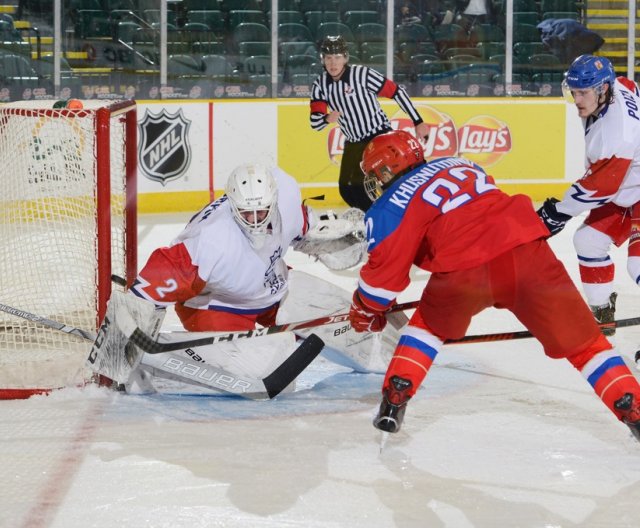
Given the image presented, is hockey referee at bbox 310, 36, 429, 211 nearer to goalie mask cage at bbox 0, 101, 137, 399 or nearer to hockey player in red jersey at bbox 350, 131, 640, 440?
goalie mask cage at bbox 0, 101, 137, 399

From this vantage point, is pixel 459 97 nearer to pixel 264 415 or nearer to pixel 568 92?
pixel 568 92

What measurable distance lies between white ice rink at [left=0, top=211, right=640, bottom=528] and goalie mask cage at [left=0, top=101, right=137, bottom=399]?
399 millimetres

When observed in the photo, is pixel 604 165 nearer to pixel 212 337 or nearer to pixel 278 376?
pixel 278 376

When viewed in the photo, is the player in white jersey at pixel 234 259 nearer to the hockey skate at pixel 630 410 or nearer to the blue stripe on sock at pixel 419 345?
the blue stripe on sock at pixel 419 345

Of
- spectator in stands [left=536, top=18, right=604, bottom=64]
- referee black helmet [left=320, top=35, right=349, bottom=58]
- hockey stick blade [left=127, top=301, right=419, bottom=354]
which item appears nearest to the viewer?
hockey stick blade [left=127, top=301, right=419, bottom=354]

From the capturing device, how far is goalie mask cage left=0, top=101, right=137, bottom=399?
3.46 metres

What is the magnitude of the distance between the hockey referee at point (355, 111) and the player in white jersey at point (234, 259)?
1.97 m

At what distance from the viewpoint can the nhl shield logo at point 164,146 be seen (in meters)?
6.95

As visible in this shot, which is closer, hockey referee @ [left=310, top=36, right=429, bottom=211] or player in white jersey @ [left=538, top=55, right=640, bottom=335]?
player in white jersey @ [left=538, top=55, right=640, bottom=335]

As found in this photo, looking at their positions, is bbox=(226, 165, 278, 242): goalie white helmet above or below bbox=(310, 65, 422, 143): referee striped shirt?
below

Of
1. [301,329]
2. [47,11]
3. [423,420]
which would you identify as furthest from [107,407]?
[47,11]

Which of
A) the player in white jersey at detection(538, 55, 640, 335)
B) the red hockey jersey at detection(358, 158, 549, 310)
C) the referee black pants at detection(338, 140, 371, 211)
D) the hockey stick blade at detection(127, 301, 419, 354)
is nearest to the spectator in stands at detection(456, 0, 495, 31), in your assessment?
the referee black pants at detection(338, 140, 371, 211)

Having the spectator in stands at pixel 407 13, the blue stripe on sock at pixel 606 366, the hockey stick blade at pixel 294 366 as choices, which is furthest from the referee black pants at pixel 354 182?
the blue stripe on sock at pixel 606 366

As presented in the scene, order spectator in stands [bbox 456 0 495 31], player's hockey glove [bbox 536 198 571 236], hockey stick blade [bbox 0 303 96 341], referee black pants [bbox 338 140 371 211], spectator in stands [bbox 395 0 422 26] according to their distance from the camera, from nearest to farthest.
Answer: hockey stick blade [bbox 0 303 96 341] → player's hockey glove [bbox 536 198 571 236] → referee black pants [bbox 338 140 371 211] → spectator in stands [bbox 395 0 422 26] → spectator in stands [bbox 456 0 495 31]
